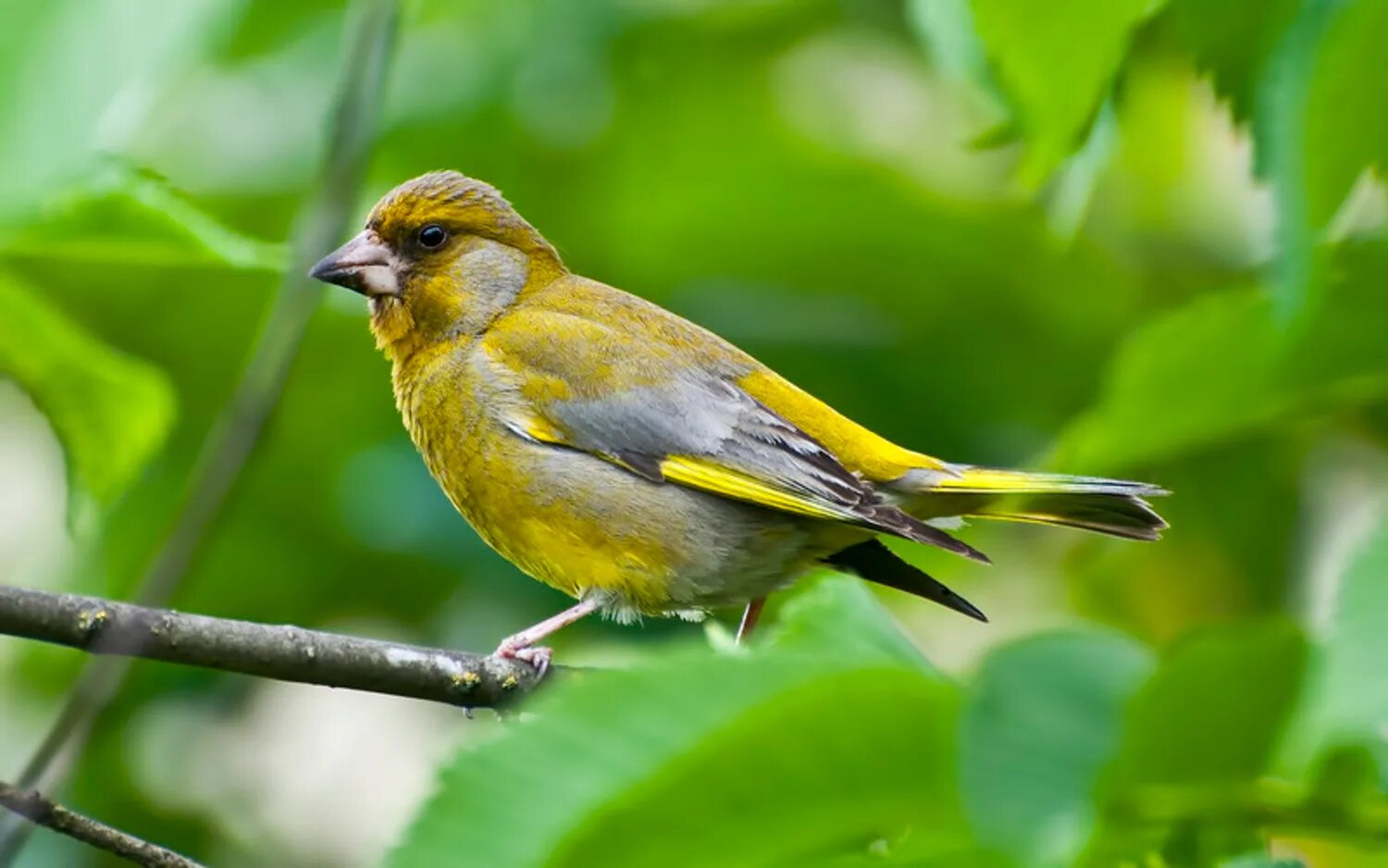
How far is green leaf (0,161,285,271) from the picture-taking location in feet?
9.16

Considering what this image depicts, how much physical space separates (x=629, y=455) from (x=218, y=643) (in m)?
1.98

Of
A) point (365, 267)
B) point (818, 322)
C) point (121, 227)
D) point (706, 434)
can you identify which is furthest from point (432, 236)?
point (121, 227)

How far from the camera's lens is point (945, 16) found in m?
2.75

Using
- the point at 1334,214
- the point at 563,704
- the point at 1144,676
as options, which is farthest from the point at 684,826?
the point at 1334,214

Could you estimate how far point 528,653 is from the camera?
4.26 meters

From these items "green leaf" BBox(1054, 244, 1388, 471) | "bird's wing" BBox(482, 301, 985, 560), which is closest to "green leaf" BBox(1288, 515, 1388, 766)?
"green leaf" BBox(1054, 244, 1388, 471)

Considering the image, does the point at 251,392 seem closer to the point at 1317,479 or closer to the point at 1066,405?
the point at 1066,405

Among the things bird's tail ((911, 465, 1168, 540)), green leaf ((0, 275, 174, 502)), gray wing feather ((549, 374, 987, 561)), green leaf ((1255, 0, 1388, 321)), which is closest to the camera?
green leaf ((1255, 0, 1388, 321))

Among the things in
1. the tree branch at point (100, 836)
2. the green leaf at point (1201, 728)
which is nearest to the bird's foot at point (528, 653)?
the tree branch at point (100, 836)

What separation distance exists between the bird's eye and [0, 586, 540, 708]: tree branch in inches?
83.5

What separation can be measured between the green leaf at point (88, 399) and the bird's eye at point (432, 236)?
5.81 ft

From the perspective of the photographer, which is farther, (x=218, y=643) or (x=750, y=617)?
(x=750, y=617)

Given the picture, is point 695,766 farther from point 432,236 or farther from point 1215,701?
point 432,236

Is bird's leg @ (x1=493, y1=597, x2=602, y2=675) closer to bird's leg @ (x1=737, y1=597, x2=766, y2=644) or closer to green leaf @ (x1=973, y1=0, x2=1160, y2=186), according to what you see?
bird's leg @ (x1=737, y1=597, x2=766, y2=644)
